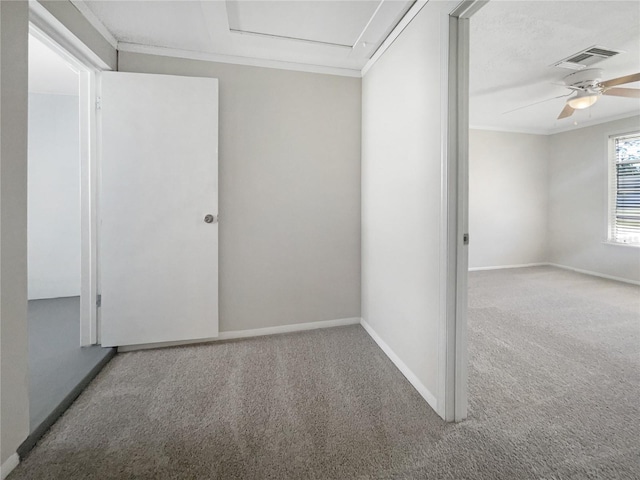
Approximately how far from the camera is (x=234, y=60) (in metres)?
2.34

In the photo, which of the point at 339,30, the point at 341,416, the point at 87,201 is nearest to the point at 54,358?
the point at 87,201

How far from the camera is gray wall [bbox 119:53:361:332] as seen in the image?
2.39 meters

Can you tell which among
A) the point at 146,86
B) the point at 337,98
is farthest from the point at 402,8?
the point at 146,86

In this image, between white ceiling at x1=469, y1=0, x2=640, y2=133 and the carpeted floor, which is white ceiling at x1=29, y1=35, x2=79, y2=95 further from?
white ceiling at x1=469, y1=0, x2=640, y2=133

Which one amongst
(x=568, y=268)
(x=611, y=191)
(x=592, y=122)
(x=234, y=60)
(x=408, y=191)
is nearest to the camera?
(x=408, y=191)

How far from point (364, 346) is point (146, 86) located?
2.66 meters

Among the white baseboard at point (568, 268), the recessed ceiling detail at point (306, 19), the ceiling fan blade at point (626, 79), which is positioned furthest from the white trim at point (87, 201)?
the white baseboard at point (568, 268)

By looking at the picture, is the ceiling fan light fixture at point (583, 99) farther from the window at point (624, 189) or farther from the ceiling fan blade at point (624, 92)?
the window at point (624, 189)

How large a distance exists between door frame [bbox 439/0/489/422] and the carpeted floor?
0.23 m

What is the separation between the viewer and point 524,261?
17.5 feet

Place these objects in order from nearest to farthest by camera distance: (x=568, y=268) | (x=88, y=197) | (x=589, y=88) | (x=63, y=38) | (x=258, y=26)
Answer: (x=63, y=38)
(x=258, y=26)
(x=88, y=197)
(x=589, y=88)
(x=568, y=268)

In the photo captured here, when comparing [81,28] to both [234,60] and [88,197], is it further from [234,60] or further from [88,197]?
[88,197]

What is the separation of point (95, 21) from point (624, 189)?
6834mm

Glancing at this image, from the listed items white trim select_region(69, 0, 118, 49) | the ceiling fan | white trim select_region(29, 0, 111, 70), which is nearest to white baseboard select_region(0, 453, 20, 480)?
white trim select_region(29, 0, 111, 70)
